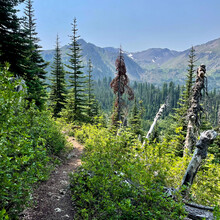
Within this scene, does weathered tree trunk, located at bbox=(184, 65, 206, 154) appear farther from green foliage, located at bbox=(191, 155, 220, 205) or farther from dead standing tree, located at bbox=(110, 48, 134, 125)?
dead standing tree, located at bbox=(110, 48, 134, 125)

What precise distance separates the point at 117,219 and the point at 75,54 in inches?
795

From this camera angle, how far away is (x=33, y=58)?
19109 mm

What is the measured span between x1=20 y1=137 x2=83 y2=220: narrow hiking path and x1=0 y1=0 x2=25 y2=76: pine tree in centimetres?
774

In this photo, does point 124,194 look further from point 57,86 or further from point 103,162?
point 57,86

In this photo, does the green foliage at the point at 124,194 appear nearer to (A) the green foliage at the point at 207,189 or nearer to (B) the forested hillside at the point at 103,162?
(B) the forested hillside at the point at 103,162

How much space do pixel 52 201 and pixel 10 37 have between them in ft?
32.6

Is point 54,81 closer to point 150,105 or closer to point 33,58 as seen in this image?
point 33,58

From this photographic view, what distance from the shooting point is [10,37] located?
384 inches

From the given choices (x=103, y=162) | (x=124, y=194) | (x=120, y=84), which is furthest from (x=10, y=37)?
(x=124, y=194)

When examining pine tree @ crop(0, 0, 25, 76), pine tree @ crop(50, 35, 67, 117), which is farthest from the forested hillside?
pine tree @ crop(50, 35, 67, 117)

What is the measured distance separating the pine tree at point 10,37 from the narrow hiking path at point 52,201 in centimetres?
774

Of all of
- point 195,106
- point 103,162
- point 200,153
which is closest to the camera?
point 200,153

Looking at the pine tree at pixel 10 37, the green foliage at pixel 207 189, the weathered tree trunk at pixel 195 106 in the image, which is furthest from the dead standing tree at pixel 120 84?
the green foliage at pixel 207 189

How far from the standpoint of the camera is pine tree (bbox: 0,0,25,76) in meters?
9.48
